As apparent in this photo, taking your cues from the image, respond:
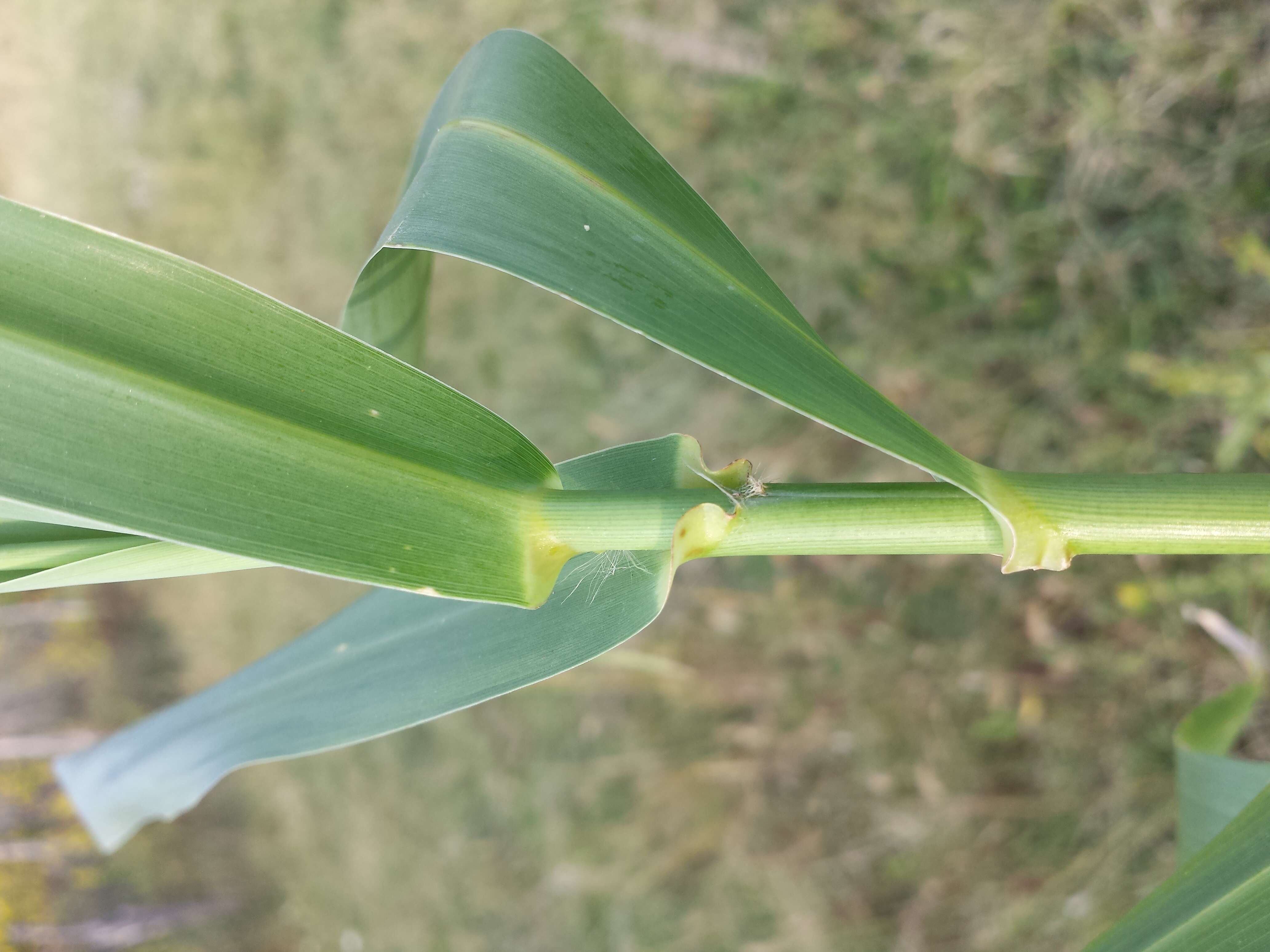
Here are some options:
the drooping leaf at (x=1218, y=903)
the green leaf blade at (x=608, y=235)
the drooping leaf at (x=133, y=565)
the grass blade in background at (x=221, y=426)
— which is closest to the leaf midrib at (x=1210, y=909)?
the drooping leaf at (x=1218, y=903)

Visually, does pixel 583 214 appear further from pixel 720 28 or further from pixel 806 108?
pixel 720 28

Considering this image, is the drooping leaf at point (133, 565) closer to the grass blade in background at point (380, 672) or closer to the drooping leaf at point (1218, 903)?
the grass blade in background at point (380, 672)

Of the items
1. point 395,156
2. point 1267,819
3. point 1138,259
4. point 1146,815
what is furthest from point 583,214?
point 395,156

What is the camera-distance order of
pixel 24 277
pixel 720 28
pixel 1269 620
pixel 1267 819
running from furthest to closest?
pixel 720 28, pixel 1269 620, pixel 1267 819, pixel 24 277

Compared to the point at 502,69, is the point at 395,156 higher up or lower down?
higher up

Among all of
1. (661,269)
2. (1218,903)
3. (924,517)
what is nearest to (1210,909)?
(1218,903)

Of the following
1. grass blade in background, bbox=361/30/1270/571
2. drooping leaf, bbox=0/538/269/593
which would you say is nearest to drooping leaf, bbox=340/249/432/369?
grass blade in background, bbox=361/30/1270/571

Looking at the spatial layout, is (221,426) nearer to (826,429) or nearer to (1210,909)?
(1210,909)
